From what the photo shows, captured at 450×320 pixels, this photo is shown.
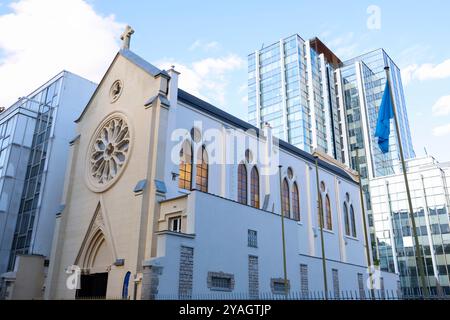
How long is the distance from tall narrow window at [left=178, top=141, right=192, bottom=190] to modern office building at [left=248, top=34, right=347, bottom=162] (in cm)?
5739

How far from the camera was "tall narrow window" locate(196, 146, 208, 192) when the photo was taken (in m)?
27.8

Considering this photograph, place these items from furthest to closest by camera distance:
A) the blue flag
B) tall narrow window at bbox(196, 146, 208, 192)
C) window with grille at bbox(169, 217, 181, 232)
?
tall narrow window at bbox(196, 146, 208, 192) < window with grille at bbox(169, 217, 181, 232) < the blue flag

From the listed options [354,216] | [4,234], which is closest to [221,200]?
[4,234]

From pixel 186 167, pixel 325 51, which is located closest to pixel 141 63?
pixel 186 167

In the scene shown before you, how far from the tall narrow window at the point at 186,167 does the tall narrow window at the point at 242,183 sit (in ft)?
16.8

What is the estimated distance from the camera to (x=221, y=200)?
Result: 24.0 metres

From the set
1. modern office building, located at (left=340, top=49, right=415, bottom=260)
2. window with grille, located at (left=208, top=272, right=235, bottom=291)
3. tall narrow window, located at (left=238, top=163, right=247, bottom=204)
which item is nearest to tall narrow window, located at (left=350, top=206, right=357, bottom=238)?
tall narrow window, located at (left=238, top=163, right=247, bottom=204)

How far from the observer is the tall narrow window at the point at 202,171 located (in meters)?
27.8

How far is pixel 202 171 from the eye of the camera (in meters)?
28.2

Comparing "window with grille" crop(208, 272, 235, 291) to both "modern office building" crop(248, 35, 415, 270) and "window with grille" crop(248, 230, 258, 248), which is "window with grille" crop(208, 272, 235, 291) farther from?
"modern office building" crop(248, 35, 415, 270)

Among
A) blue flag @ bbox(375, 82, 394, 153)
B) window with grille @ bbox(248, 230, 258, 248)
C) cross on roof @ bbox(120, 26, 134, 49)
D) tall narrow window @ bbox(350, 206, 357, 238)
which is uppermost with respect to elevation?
cross on roof @ bbox(120, 26, 134, 49)

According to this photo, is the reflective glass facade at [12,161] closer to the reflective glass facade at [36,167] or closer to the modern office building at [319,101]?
the reflective glass facade at [36,167]
